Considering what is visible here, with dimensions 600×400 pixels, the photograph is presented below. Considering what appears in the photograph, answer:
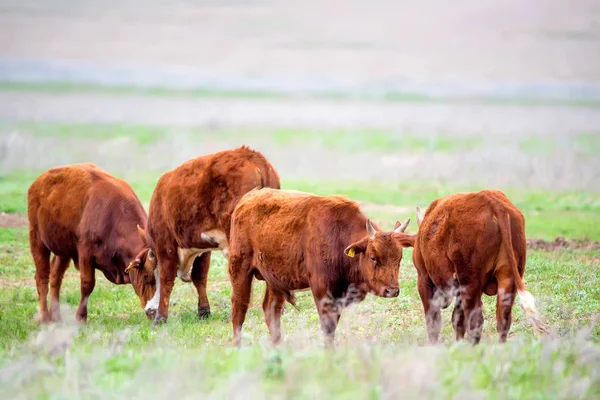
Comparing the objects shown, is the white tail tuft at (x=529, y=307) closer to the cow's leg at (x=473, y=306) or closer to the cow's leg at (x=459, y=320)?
the cow's leg at (x=473, y=306)

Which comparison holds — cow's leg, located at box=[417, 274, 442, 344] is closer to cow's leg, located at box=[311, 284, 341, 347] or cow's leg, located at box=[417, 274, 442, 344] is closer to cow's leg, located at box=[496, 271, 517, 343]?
cow's leg, located at box=[496, 271, 517, 343]

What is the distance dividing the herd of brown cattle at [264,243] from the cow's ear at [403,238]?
0.07ft

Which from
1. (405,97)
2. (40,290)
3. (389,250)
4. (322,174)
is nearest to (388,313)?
(389,250)

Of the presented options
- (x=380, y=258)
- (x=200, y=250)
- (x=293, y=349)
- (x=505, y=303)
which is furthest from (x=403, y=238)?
(x=200, y=250)

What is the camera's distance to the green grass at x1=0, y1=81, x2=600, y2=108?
79.1 m

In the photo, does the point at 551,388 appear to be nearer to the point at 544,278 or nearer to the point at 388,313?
the point at 388,313

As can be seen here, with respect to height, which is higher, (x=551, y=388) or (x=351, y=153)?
(x=551, y=388)

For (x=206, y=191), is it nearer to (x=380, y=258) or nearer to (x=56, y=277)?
(x=56, y=277)

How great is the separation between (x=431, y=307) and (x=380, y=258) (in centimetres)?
117

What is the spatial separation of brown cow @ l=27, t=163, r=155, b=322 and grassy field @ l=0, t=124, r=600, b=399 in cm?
47

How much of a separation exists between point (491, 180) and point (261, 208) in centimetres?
2203

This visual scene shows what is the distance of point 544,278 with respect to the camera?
→ 46.6 ft

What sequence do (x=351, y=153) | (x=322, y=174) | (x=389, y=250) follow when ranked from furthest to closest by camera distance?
1. (x=351, y=153)
2. (x=322, y=174)
3. (x=389, y=250)

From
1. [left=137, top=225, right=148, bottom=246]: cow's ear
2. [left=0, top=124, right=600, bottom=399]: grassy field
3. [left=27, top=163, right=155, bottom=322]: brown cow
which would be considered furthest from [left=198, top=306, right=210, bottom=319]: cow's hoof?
[left=137, top=225, right=148, bottom=246]: cow's ear
